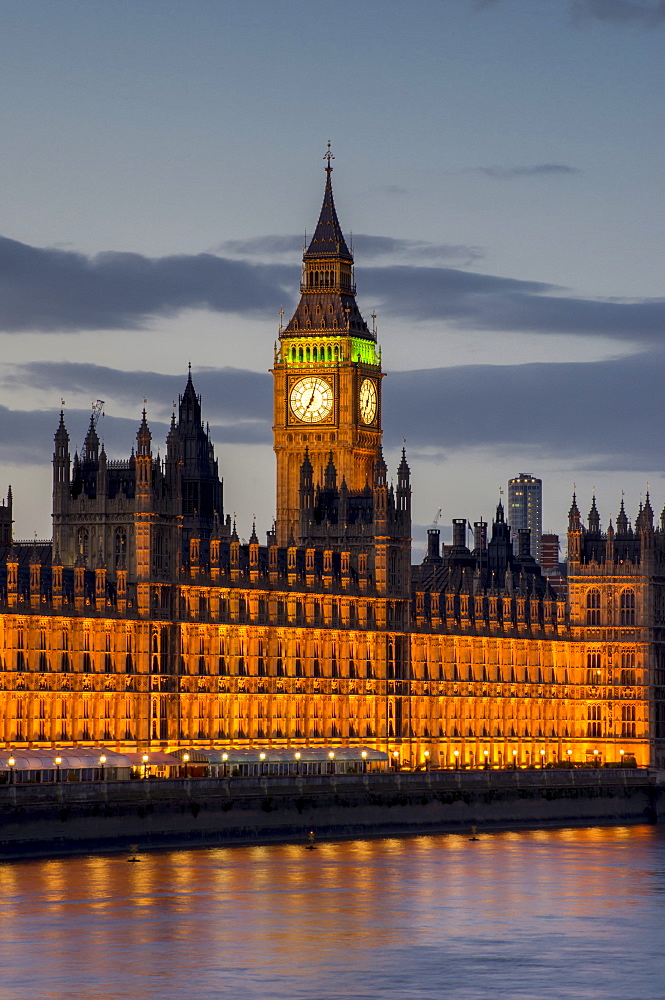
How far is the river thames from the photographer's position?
11262 cm

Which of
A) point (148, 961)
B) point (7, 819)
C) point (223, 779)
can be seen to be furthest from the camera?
point (223, 779)

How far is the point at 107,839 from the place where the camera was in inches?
6412

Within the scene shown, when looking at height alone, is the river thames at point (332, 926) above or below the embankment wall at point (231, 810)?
below

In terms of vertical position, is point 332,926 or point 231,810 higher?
point 231,810

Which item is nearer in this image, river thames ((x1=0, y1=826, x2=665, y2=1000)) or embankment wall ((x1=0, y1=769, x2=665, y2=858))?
river thames ((x1=0, y1=826, x2=665, y2=1000))

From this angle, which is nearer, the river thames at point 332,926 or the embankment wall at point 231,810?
the river thames at point 332,926

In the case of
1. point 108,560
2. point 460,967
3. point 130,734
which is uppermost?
point 108,560

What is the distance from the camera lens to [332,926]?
129625mm

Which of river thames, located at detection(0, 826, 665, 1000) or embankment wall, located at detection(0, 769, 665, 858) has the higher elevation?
embankment wall, located at detection(0, 769, 665, 858)

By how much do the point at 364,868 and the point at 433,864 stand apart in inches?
251

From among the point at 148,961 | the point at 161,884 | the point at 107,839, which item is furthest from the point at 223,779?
the point at 148,961

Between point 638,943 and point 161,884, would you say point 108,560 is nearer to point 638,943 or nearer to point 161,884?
point 161,884

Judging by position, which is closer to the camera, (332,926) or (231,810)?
(332,926)

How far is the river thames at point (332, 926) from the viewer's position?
11262cm
